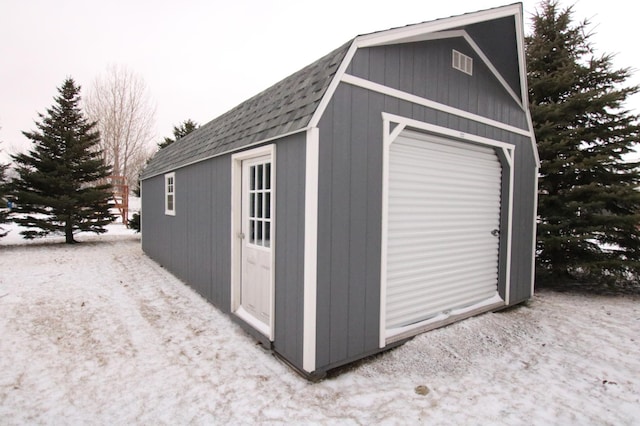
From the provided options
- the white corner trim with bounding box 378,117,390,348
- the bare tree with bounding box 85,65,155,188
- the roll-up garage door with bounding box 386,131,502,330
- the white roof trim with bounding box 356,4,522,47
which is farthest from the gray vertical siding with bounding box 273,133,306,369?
the bare tree with bounding box 85,65,155,188

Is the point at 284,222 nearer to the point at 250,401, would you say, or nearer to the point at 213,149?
the point at 250,401

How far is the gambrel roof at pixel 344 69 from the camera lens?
268 centimetres

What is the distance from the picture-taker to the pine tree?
387 inches

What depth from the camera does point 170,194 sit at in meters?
6.83

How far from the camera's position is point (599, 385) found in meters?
2.58

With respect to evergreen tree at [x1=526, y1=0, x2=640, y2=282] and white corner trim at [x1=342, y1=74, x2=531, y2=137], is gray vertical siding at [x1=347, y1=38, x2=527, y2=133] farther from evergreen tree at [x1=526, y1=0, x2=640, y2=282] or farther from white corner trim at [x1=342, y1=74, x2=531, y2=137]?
evergreen tree at [x1=526, y1=0, x2=640, y2=282]

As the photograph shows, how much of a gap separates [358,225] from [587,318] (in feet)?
12.5

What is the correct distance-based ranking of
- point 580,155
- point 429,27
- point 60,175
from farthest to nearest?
point 60,175 → point 580,155 → point 429,27

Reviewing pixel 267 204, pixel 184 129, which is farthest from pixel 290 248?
pixel 184 129

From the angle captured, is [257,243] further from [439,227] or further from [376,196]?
[439,227]

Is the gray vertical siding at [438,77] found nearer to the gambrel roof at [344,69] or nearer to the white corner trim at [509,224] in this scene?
the gambrel roof at [344,69]

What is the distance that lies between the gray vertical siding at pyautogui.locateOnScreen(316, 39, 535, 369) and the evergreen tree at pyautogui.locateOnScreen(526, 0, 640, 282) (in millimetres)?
3624

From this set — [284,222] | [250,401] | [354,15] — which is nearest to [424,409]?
[250,401]

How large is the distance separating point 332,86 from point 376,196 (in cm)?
108
